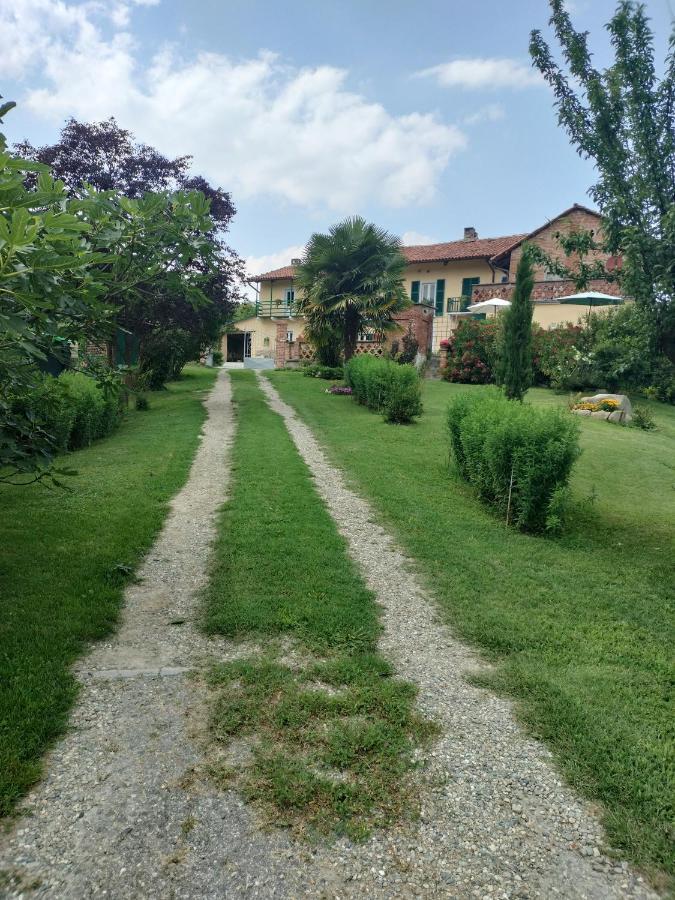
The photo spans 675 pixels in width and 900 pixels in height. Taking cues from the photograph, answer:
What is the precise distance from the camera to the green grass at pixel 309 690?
101 inches

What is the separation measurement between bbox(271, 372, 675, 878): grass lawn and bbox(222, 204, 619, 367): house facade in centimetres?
1509

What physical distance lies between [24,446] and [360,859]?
3113mm

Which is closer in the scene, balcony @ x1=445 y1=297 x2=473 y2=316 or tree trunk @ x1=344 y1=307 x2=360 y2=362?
tree trunk @ x1=344 y1=307 x2=360 y2=362

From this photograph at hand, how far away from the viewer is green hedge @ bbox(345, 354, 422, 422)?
14383 mm

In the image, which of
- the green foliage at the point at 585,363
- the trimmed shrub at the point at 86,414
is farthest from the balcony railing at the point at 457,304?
the trimmed shrub at the point at 86,414

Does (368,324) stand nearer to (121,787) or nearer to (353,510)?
(353,510)

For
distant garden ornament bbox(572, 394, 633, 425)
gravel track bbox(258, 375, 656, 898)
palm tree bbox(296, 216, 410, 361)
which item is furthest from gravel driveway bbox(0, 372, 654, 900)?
palm tree bbox(296, 216, 410, 361)

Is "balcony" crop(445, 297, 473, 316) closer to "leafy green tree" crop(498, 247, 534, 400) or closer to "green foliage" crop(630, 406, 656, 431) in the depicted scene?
"leafy green tree" crop(498, 247, 534, 400)

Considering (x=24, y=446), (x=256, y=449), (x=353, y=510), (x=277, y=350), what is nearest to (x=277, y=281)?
(x=277, y=350)

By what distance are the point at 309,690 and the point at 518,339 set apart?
15398 millimetres

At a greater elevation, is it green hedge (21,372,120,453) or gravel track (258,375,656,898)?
green hedge (21,372,120,453)

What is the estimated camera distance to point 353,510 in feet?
24.6

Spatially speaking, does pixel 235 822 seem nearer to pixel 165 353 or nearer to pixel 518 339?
pixel 518 339

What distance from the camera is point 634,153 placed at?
5484 millimetres
